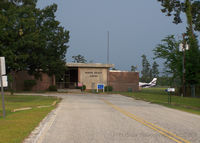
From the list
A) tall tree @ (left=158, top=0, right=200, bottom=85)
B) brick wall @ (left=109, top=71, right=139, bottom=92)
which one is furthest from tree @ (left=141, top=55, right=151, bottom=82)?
tall tree @ (left=158, top=0, right=200, bottom=85)

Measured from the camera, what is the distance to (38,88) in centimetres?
5922

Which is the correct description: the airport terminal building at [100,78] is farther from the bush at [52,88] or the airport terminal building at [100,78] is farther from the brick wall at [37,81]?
the bush at [52,88]

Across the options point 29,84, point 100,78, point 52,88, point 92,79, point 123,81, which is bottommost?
point 52,88

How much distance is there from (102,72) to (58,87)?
31.2ft

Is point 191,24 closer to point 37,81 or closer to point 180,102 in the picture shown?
point 180,102

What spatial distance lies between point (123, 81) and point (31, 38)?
87.4 ft

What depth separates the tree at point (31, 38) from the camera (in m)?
41.3

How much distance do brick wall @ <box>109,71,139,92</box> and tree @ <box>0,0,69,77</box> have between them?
47.7ft

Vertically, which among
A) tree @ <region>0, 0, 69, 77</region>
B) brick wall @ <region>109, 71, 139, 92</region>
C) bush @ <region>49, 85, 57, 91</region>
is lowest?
bush @ <region>49, 85, 57, 91</region>

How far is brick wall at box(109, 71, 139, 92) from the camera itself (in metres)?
62.6

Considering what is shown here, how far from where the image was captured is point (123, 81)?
63.2 meters

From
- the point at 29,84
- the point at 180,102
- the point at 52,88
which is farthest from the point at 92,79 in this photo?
the point at 180,102

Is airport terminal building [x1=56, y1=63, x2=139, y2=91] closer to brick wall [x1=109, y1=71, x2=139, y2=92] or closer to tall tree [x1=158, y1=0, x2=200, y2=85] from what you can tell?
brick wall [x1=109, y1=71, x2=139, y2=92]

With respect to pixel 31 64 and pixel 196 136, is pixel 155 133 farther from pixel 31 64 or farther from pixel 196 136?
pixel 31 64
